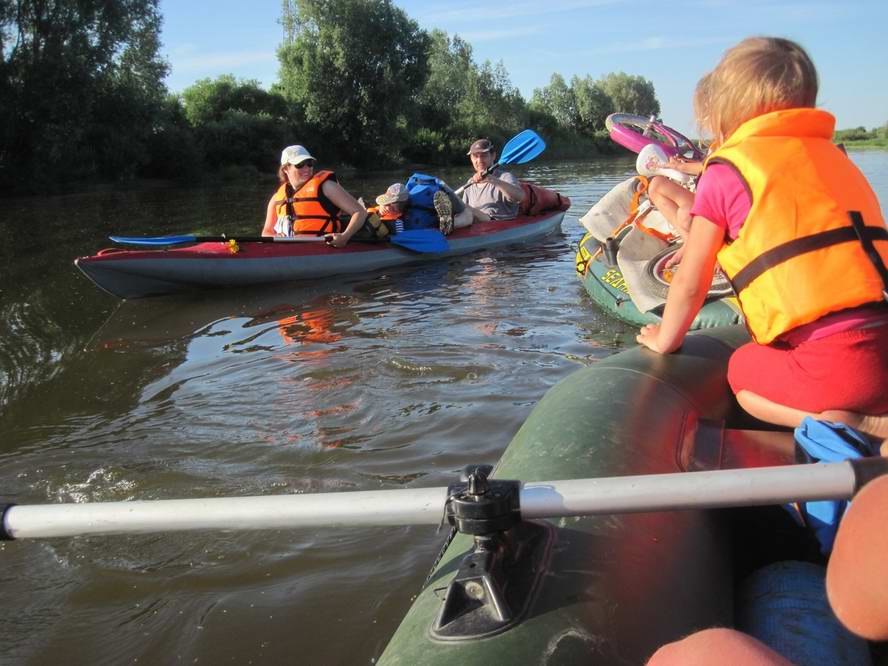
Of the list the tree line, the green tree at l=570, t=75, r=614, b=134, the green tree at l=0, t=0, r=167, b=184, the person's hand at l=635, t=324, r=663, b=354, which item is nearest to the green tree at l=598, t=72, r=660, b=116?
the green tree at l=570, t=75, r=614, b=134

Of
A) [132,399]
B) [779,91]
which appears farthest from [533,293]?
[779,91]

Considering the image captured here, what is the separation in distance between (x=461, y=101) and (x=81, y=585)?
45141mm

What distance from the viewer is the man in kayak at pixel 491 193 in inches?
356

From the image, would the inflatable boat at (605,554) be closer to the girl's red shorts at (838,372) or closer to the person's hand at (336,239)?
the girl's red shorts at (838,372)

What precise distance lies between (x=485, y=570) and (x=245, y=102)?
32.0 meters

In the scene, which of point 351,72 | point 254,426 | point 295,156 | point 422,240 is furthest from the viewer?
point 351,72

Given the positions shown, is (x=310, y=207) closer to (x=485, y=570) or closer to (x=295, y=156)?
(x=295, y=156)

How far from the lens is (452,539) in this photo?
5.24ft

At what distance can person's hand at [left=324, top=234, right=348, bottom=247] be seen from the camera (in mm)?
7180

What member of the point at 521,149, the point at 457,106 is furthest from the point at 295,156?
the point at 457,106

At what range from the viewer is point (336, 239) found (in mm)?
7207

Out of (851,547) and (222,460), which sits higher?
(851,547)

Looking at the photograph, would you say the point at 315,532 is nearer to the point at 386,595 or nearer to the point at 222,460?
the point at 386,595

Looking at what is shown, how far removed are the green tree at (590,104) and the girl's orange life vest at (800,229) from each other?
2024 inches
